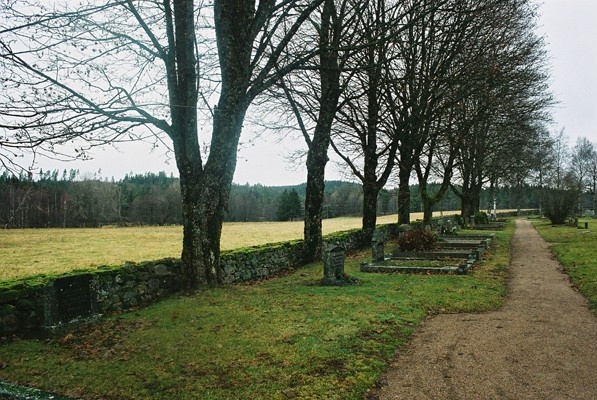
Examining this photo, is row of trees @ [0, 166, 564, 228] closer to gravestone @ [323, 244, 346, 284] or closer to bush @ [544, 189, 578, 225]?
bush @ [544, 189, 578, 225]

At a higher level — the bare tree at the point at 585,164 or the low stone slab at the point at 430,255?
the bare tree at the point at 585,164

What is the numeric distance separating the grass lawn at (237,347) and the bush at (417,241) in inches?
330

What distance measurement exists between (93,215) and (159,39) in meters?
66.5

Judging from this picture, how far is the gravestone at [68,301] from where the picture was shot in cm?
739

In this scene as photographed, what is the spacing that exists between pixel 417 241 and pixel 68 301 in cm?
1459

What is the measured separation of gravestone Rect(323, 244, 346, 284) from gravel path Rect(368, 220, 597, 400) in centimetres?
375

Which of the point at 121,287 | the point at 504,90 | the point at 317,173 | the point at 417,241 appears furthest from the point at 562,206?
the point at 121,287

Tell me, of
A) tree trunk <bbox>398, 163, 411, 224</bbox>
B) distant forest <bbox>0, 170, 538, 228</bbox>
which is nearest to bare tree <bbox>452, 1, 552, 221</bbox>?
tree trunk <bbox>398, 163, 411, 224</bbox>

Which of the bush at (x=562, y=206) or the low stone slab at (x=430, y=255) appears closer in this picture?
the low stone slab at (x=430, y=255)

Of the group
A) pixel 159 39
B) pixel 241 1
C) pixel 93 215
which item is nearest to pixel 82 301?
pixel 159 39

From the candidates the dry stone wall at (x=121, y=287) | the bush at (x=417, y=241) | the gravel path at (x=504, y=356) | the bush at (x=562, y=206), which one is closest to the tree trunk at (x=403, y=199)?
the bush at (x=417, y=241)

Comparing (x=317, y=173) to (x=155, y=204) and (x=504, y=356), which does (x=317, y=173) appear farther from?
(x=155, y=204)

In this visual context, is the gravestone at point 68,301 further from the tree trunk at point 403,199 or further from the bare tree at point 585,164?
the bare tree at point 585,164

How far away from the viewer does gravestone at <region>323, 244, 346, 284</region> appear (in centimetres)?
1213
